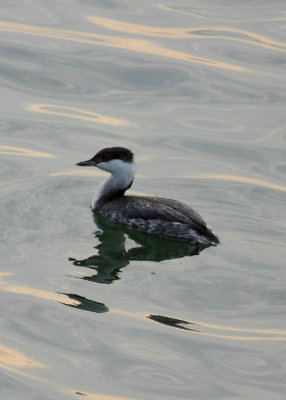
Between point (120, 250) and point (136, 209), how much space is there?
78cm

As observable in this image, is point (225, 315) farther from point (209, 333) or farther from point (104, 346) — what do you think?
point (104, 346)

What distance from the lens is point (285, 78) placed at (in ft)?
52.0

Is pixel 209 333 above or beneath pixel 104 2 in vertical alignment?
beneath

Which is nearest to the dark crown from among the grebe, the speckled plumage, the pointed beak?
the grebe

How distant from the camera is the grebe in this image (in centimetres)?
1075

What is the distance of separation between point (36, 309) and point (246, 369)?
1.91 metres

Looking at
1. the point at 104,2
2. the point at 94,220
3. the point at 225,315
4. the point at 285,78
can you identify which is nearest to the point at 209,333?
the point at 225,315

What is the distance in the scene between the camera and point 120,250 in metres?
10.6

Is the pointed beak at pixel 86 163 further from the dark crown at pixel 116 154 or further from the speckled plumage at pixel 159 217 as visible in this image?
the speckled plumage at pixel 159 217

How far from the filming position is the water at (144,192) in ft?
27.1

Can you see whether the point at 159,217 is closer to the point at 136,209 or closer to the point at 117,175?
the point at 136,209

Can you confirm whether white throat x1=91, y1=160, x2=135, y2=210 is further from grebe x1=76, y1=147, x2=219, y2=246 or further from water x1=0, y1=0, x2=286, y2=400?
water x1=0, y1=0, x2=286, y2=400

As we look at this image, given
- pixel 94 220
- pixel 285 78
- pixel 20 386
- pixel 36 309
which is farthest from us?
pixel 285 78

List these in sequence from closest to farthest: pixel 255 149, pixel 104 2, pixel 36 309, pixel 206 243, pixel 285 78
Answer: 1. pixel 36 309
2. pixel 206 243
3. pixel 255 149
4. pixel 285 78
5. pixel 104 2
